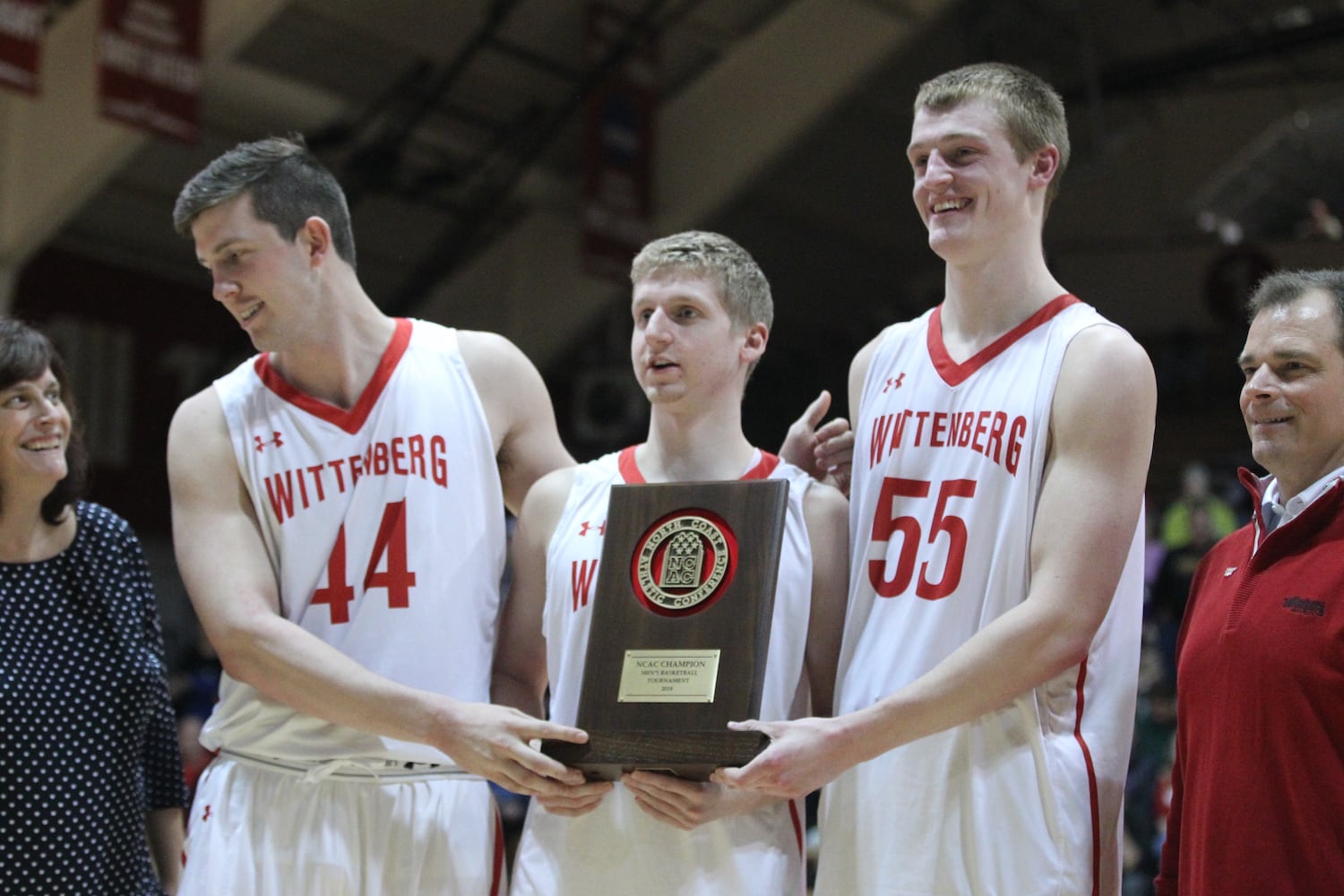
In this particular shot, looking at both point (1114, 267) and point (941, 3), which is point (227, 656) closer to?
point (941, 3)

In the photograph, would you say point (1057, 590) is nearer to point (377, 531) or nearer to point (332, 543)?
point (377, 531)

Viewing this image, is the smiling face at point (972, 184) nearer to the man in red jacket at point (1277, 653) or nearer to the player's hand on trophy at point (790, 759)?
the man in red jacket at point (1277, 653)

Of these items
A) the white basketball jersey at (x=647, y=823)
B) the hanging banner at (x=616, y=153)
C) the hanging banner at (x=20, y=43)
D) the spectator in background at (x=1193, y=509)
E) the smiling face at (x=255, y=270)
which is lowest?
the white basketball jersey at (x=647, y=823)

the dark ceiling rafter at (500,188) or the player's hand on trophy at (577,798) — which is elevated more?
the dark ceiling rafter at (500,188)

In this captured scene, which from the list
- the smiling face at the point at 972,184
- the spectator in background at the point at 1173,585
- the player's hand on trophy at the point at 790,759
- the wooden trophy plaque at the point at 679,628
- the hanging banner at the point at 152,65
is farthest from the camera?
the spectator in background at the point at 1173,585

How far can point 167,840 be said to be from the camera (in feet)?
13.7

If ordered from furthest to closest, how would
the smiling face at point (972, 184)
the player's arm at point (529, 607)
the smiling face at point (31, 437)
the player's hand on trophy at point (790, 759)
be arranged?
the smiling face at point (31, 437) → the player's arm at point (529, 607) → the smiling face at point (972, 184) → the player's hand on trophy at point (790, 759)

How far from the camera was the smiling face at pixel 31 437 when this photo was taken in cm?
396

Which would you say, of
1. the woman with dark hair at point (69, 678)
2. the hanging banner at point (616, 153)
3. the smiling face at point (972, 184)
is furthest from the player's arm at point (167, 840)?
the hanging banner at point (616, 153)

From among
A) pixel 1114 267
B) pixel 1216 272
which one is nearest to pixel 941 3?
pixel 1216 272

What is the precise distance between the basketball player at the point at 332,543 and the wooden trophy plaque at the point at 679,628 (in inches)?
16.9

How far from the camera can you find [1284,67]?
17.4 meters

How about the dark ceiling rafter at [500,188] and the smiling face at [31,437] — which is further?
the dark ceiling rafter at [500,188]

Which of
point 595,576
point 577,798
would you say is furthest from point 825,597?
point 577,798
